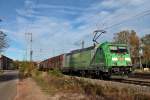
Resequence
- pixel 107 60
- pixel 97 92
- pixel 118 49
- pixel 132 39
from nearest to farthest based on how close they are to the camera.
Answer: pixel 97 92 < pixel 107 60 < pixel 118 49 < pixel 132 39

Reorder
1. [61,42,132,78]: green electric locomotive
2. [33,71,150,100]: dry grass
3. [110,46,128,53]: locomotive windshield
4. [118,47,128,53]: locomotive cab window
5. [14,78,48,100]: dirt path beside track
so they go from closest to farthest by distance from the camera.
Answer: [33,71,150,100]: dry grass < [14,78,48,100]: dirt path beside track < [61,42,132,78]: green electric locomotive < [110,46,128,53]: locomotive windshield < [118,47,128,53]: locomotive cab window

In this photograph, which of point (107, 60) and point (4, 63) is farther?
point (4, 63)

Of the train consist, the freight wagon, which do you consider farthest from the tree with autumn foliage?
the train consist

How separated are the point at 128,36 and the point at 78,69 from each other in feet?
220

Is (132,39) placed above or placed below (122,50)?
above

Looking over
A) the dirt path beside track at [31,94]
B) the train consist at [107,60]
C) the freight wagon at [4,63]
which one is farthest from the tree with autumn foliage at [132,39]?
the dirt path beside track at [31,94]

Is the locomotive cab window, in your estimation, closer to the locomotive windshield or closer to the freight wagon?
the locomotive windshield

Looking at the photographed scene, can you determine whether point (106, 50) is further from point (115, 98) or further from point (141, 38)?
point (141, 38)

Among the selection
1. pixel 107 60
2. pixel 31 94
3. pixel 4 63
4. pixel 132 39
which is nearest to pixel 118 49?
pixel 107 60

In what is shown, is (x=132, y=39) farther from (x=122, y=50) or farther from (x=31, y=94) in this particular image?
(x=31, y=94)

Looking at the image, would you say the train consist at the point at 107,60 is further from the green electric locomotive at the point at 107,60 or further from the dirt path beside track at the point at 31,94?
the dirt path beside track at the point at 31,94

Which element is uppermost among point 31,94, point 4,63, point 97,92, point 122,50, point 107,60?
point 4,63

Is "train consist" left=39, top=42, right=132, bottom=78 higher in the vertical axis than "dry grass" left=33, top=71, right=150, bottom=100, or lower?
higher

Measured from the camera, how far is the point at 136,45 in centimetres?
10194
